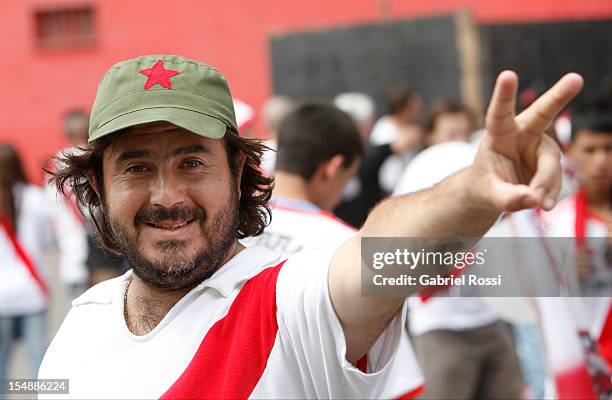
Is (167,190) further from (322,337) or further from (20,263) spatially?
(20,263)

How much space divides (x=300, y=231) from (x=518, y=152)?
5.89ft

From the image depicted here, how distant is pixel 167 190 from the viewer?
7.46ft

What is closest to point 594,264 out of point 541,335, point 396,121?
point 541,335

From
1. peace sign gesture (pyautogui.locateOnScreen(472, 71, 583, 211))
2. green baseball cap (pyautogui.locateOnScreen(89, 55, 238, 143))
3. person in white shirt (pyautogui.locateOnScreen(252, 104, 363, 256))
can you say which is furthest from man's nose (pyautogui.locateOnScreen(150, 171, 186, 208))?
person in white shirt (pyautogui.locateOnScreen(252, 104, 363, 256))

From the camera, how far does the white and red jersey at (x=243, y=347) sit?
207 cm

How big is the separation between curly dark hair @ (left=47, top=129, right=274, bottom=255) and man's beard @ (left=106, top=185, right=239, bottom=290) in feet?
0.63

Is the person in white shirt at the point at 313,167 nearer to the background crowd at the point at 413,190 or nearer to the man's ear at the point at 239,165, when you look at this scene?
the background crowd at the point at 413,190

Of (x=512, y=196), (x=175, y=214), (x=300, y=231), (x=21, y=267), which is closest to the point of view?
(x=512, y=196)

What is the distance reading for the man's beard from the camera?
2.28 m

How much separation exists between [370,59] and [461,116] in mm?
5064

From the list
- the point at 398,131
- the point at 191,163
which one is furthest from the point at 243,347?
the point at 398,131

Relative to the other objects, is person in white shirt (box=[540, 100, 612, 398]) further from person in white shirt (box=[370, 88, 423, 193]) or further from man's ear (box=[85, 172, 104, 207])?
person in white shirt (box=[370, 88, 423, 193])

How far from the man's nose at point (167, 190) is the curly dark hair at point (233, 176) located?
0.19 m

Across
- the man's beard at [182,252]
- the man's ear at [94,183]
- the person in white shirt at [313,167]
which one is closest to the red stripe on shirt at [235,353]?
the man's beard at [182,252]
